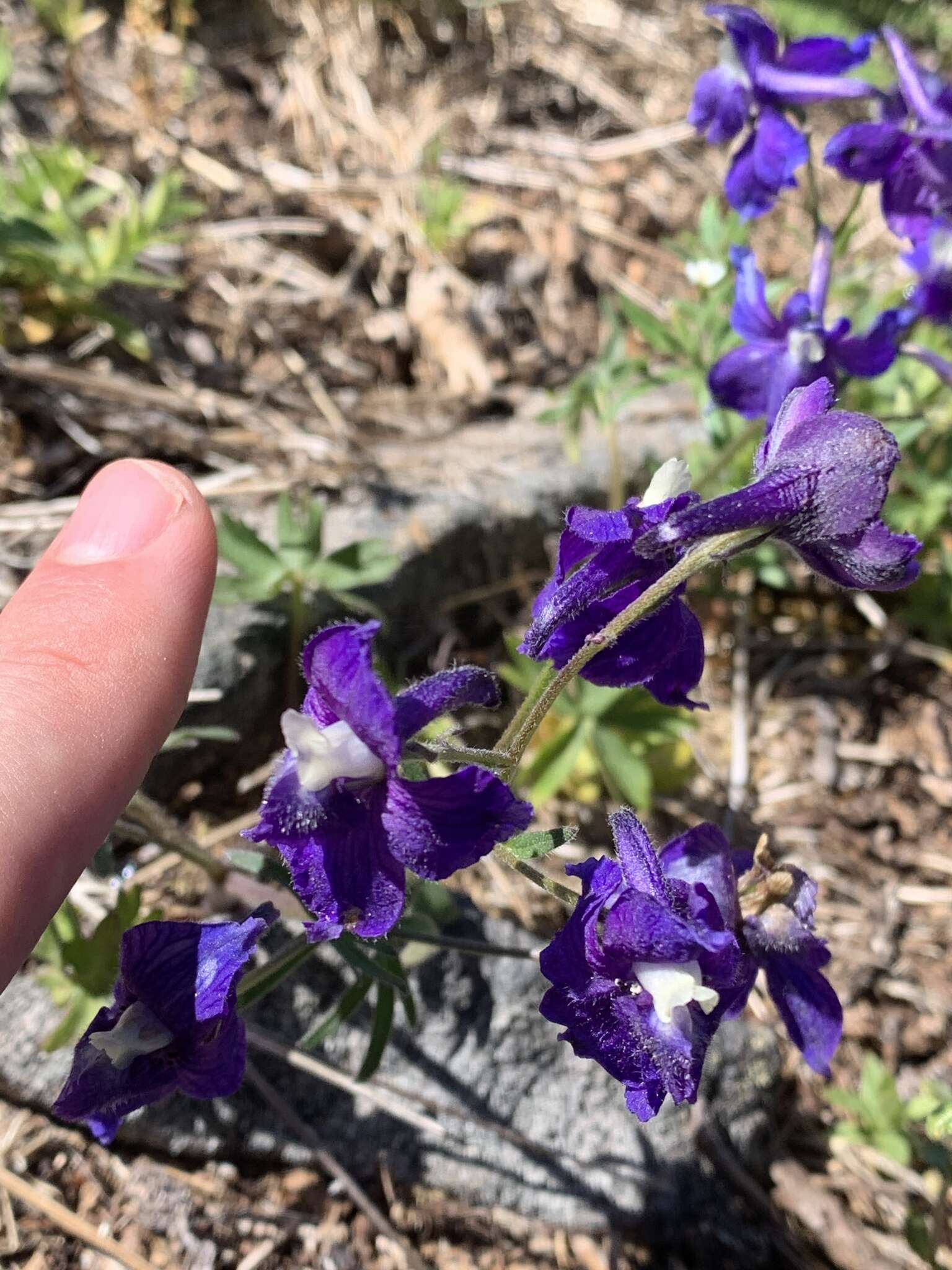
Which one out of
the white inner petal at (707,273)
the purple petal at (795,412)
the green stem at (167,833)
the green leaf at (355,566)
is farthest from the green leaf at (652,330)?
the green stem at (167,833)

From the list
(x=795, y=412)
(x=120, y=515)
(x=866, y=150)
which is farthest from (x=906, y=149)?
(x=120, y=515)

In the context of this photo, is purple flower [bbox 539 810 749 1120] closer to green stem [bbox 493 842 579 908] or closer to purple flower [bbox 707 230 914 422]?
green stem [bbox 493 842 579 908]

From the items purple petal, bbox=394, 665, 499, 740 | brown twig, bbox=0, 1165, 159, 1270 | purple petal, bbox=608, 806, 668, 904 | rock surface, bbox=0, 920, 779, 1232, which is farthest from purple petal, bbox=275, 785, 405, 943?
brown twig, bbox=0, 1165, 159, 1270

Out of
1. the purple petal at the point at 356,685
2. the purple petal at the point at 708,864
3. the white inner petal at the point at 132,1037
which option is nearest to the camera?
the purple petal at the point at 356,685

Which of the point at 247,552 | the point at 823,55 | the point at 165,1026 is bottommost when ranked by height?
the point at 247,552

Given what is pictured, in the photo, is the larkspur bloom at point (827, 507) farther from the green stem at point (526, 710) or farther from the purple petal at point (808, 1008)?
the purple petal at point (808, 1008)

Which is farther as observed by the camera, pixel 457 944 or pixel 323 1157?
pixel 323 1157

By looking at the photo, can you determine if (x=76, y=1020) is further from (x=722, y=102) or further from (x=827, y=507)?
(x=722, y=102)

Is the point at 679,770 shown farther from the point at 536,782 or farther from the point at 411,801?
the point at 411,801
